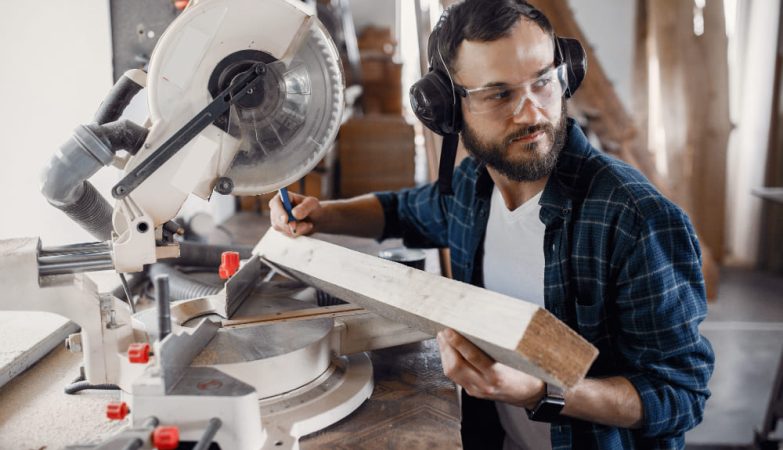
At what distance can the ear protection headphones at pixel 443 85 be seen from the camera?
4.57 feet

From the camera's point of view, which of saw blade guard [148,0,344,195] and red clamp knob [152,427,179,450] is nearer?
red clamp knob [152,427,179,450]

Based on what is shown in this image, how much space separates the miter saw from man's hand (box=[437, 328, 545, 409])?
0.73 ft

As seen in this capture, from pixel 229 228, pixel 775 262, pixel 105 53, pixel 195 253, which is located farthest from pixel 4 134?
pixel 775 262

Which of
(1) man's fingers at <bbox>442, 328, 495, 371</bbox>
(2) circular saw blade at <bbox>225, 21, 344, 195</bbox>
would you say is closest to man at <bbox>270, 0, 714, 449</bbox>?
(1) man's fingers at <bbox>442, 328, 495, 371</bbox>

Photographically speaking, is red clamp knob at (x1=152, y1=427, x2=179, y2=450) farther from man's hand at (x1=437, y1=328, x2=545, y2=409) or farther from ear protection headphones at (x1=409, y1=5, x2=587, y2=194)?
ear protection headphones at (x1=409, y1=5, x2=587, y2=194)

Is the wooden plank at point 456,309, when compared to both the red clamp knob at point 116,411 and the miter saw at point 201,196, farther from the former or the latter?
the red clamp knob at point 116,411

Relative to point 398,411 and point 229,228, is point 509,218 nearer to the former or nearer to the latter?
point 398,411

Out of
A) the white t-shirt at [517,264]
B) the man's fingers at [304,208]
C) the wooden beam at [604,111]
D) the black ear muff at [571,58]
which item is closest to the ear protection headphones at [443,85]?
the black ear muff at [571,58]

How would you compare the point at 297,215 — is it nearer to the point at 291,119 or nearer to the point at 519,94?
the point at 291,119

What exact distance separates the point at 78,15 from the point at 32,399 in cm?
105

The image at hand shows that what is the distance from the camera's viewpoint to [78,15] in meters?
1.69

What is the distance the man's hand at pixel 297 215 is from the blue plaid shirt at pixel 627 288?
575 millimetres

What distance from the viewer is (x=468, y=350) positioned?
976 millimetres

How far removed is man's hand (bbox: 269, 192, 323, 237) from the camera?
150 cm
